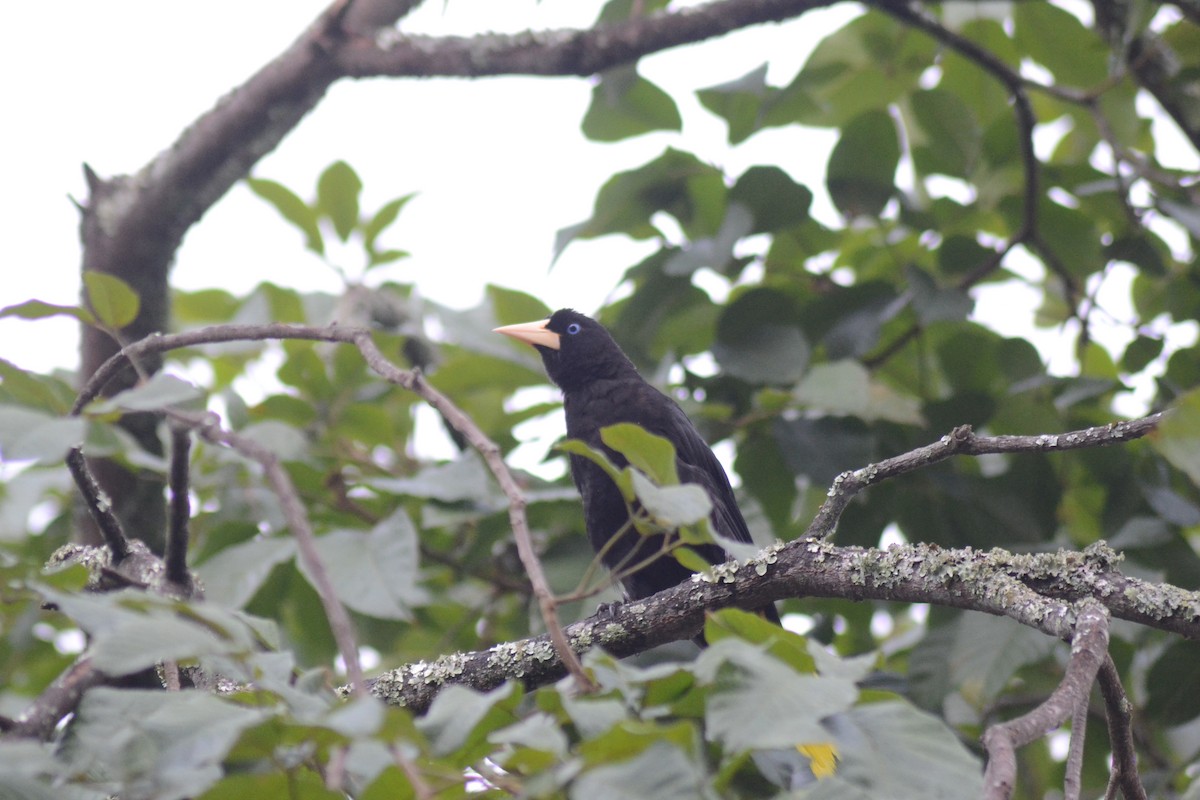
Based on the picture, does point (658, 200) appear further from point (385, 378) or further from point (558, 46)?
point (385, 378)

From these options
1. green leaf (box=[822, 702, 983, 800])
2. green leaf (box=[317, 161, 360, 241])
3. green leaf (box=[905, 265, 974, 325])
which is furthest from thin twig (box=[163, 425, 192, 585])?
green leaf (box=[317, 161, 360, 241])

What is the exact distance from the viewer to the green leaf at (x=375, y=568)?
6.58 ft

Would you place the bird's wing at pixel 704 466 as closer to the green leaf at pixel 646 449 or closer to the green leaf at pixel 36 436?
the green leaf at pixel 646 449

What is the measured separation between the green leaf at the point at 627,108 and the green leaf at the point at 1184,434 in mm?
2501

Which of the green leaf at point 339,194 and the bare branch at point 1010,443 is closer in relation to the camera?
the bare branch at point 1010,443

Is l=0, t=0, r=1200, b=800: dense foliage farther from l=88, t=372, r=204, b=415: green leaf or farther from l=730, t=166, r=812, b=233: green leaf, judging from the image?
l=88, t=372, r=204, b=415: green leaf

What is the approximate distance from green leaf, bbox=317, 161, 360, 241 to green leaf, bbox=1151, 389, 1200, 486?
10.2 ft

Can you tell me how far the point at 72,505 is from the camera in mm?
3424

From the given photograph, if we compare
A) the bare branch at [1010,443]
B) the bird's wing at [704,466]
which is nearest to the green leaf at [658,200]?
the bird's wing at [704,466]

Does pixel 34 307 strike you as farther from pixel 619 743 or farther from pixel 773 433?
pixel 773 433

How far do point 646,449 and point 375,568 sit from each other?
3.09 feet

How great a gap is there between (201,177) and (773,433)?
187cm

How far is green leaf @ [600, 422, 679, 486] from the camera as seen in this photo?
4.19 feet

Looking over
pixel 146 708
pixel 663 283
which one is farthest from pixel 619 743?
pixel 663 283
